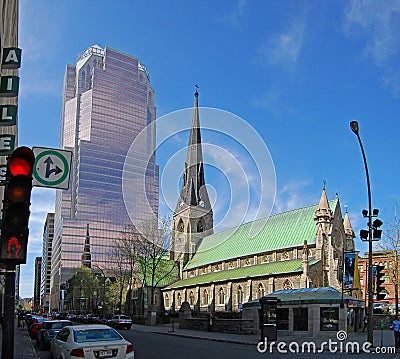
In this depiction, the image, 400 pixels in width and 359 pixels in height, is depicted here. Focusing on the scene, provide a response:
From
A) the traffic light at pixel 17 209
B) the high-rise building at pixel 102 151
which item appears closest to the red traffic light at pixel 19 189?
the traffic light at pixel 17 209

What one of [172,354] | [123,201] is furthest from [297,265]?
[123,201]

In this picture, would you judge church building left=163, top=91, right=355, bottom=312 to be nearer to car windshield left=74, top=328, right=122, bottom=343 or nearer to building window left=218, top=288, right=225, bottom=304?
building window left=218, top=288, right=225, bottom=304

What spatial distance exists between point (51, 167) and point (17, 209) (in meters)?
1.68

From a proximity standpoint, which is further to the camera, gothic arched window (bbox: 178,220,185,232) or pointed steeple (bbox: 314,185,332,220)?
gothic arched window (bbox: 178,220,185,232)

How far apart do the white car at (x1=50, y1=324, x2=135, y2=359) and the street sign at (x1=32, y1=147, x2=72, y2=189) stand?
5702 millimetres

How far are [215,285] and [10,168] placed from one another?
251 feet

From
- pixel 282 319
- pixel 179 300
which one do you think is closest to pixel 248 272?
pixel 179 300

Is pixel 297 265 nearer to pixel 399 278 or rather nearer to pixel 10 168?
pixel 399 278

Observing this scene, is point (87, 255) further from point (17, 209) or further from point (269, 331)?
point (17, 209)

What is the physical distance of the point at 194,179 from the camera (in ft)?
340

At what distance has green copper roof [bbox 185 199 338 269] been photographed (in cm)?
7375

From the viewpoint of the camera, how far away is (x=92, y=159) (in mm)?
161250

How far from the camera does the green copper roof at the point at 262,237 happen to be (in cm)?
7375

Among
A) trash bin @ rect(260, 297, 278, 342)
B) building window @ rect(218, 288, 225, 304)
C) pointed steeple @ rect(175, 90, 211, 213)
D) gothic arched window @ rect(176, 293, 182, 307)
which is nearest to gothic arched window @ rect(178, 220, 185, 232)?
pointed steeple @ rect(175, 90, 211, 213)
